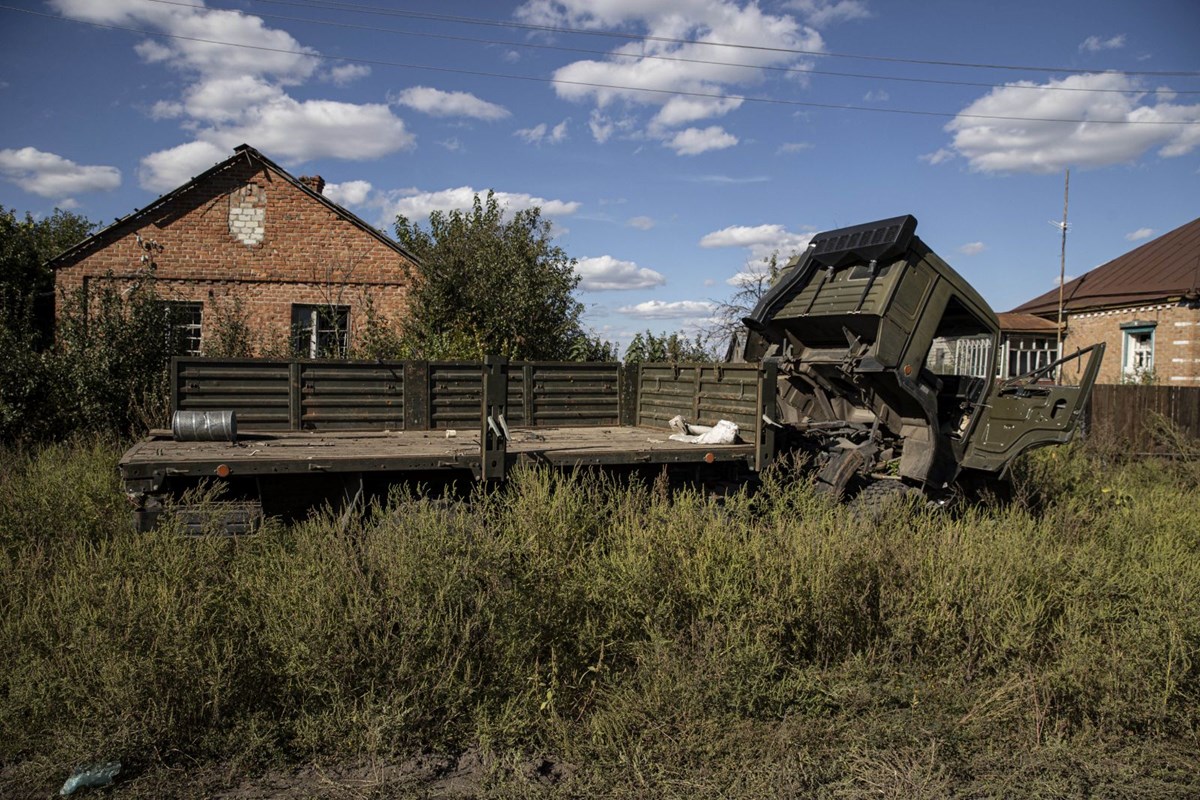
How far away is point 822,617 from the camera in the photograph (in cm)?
457

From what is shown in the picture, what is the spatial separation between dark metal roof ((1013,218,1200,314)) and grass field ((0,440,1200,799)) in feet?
61.7

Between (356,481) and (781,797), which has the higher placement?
(356,481)

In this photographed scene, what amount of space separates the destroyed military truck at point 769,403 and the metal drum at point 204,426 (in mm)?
11

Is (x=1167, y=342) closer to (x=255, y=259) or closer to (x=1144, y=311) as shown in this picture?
(x=1144, y=311)

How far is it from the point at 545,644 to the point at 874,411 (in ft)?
15.8

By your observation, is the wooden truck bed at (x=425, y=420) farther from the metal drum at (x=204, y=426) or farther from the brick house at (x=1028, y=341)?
the brick house at (x=1028, y=341)

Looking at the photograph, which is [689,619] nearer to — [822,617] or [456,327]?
[822,617]

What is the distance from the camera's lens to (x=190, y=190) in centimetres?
1578

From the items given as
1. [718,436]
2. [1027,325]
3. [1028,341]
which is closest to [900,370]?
[718,436]

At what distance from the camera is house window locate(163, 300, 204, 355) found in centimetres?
1352

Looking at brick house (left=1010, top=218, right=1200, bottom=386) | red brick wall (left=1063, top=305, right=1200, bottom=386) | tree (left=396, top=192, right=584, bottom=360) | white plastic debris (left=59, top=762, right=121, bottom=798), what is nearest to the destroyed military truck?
white plastic debris (left=59, top=762, right=121, bottom=798)

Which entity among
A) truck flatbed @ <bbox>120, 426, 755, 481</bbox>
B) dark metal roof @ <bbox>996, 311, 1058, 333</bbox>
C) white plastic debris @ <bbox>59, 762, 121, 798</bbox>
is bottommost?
white plastic debris @ <bbox>59, 762, 121, 798</bbox>

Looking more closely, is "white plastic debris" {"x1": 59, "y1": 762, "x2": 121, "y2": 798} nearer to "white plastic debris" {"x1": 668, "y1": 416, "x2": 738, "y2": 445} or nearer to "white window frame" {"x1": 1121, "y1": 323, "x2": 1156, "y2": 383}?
"white plastic debris" {"x1": 668, "y1": 416, "x2": 738, "y2": 445}

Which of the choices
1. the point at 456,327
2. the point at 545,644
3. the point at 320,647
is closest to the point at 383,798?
the point at 320,647
